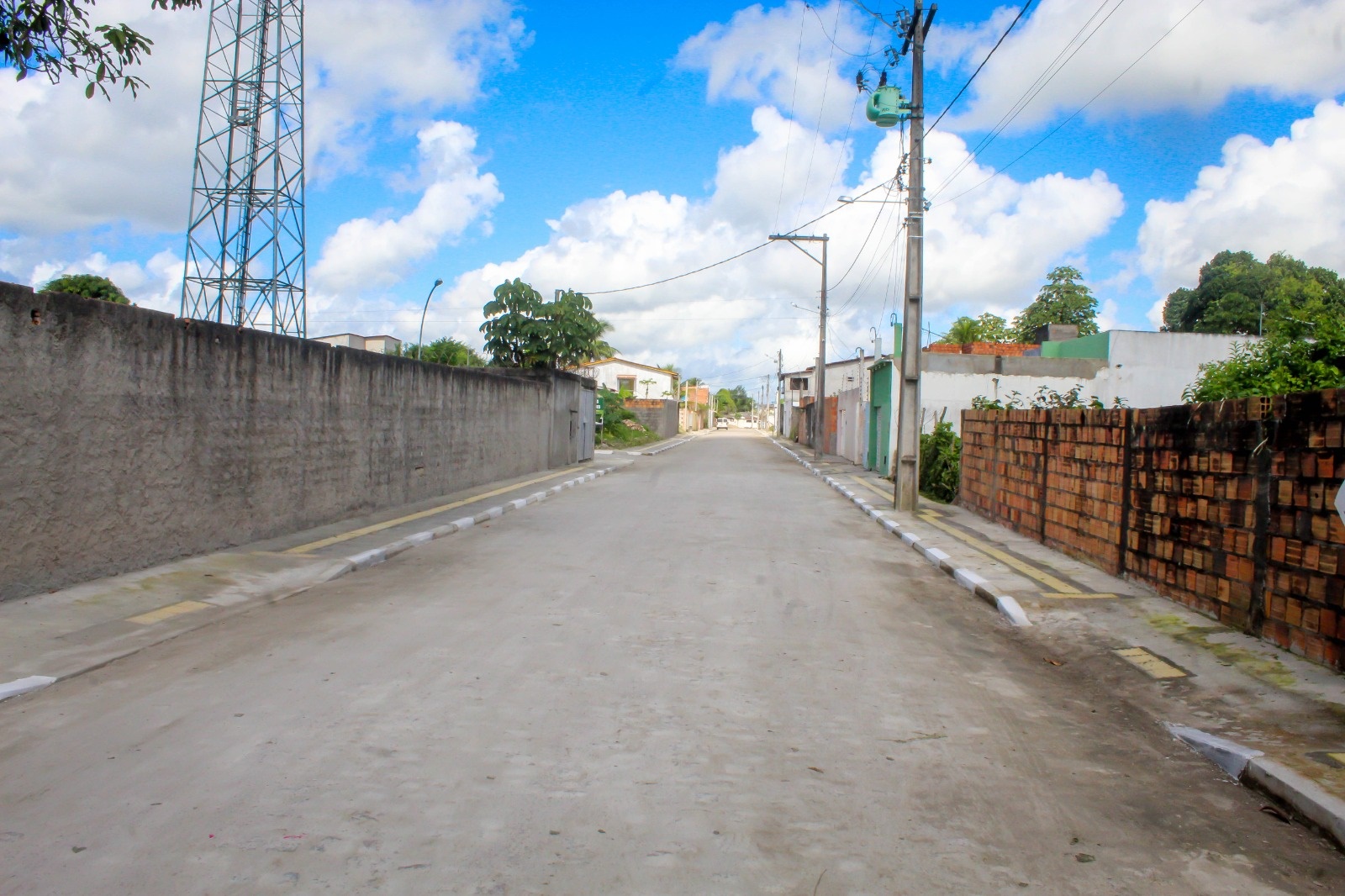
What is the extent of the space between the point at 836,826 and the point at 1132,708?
9.65ft

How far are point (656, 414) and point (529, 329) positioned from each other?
41.9 metres

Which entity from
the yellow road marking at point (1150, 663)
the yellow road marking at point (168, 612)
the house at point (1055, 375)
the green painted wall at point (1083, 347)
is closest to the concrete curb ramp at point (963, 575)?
the yellow road marking at point (1150, 663)

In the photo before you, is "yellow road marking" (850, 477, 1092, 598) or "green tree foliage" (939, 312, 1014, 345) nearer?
"yellow road marking" (850, 477, 1092, 598)

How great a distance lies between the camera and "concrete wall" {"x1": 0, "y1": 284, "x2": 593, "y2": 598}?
714 centimetres

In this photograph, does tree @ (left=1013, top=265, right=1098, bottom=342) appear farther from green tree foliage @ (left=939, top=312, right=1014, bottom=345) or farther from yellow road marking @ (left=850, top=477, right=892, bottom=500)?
yellow road marking @ (left=850, top=477, right=892, bottom=500)

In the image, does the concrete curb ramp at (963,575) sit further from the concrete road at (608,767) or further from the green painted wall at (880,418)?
the green painted wall at (880,418)

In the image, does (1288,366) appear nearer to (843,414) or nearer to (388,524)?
(388,524)

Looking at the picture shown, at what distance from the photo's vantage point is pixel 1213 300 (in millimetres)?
59906

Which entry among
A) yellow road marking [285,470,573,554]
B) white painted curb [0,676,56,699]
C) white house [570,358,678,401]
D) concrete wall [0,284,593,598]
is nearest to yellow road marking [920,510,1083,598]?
yellow road marking [285,470,573,554]

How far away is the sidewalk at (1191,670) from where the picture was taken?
443cm

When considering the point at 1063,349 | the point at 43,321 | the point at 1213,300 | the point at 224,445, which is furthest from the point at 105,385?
the point at 1213,300

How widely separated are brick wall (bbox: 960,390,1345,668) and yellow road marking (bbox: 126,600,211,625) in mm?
8077

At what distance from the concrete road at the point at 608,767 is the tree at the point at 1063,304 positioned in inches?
2437

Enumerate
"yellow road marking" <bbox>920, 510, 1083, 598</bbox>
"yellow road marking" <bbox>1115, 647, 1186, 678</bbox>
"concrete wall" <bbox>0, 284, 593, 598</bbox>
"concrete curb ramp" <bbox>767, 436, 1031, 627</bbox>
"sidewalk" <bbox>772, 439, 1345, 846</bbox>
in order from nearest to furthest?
"sidewalk" <bbox>772, 439, 1345, 846</bbox>, "yellow road marking" <bbox>1115, 647, 1186, 678</bbox>, "concrete wall" <bbox>0, 284, 593, 598</bbox>, "concrete curb ramp" <bbox>767, 436, 1031, 627</bbox>, "yellow road marking" <bbox>920, 510, 1083, 598</bbox>
